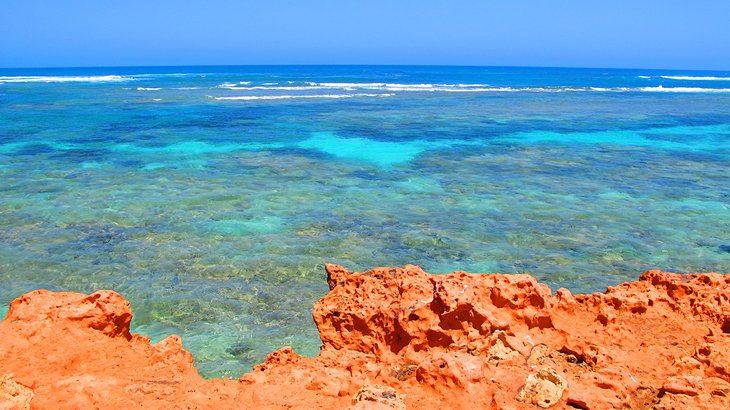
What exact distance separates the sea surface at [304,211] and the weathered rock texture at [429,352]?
2433 mm

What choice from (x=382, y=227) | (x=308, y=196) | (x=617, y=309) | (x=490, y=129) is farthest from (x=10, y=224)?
(x=490, y=129)

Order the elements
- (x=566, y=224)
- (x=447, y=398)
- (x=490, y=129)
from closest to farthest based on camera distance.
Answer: (x=447, y=398)
(x=566, y=224)
(x=490, y=129)

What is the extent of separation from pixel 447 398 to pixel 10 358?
344cm

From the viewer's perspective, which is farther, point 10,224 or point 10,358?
point 10,224

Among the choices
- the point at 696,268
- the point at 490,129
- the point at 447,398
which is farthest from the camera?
the point at 490,129

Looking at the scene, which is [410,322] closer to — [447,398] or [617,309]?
[447,398]

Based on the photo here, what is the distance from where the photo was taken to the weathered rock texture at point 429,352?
3908 millimetres

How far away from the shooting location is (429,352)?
16.1 ft

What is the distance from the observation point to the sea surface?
9.14 m

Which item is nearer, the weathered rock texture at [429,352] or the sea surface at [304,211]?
the weathered rock texture at [429,352]

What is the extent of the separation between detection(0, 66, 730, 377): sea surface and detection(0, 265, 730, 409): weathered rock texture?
2433 millimetres

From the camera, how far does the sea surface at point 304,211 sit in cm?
914

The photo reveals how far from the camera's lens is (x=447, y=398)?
4016mm

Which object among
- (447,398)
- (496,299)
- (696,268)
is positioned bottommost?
(696,268)
